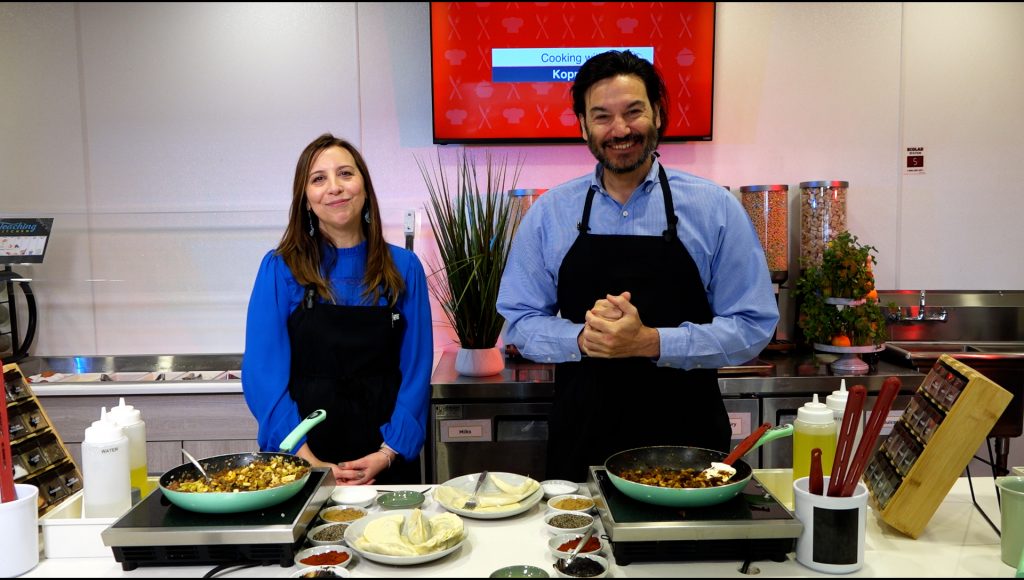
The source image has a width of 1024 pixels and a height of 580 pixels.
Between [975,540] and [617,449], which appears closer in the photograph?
[975,540]

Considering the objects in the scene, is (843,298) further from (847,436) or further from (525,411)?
(847,436)

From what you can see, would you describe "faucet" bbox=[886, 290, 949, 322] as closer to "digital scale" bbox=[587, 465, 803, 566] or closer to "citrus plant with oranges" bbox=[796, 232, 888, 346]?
"citrus plant with oranges" bbox=[796, 232, 888, 346]

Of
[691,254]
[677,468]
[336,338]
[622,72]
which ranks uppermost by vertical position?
[622,72]

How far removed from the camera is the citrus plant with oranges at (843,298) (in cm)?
339

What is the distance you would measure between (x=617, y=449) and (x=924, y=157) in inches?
107

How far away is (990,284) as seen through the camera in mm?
3955

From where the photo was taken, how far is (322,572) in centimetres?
142

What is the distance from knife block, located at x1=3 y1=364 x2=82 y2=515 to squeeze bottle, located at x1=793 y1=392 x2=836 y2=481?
171 cm

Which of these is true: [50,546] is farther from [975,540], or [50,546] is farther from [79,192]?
[79,192]

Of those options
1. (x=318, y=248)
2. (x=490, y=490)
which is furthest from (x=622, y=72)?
(x=490, y=490)

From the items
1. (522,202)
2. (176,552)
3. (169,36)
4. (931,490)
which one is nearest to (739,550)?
(931,490)

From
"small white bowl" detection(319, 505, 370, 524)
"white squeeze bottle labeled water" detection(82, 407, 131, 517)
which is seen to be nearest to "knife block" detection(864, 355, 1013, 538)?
"small white bowl" detection(319, 505, 370, 524)

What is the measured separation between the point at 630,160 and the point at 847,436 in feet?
3.43

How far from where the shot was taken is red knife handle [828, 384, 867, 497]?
140cm
